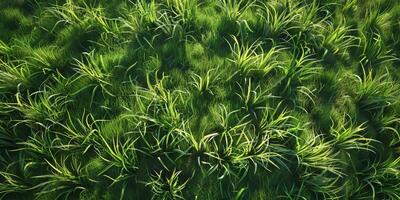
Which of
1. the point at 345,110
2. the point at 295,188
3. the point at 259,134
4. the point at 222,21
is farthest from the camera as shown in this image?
the point at 222,21

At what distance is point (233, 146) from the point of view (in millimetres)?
2031

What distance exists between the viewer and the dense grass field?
196 centimetres

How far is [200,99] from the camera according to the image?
7.25 ft

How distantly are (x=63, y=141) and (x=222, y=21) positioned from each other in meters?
1.37

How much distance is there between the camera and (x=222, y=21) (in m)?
2.55

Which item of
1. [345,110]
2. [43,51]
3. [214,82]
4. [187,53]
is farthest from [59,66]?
[345,110]

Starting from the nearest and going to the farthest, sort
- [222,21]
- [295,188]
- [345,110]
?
[295,188] → [345,110] → [222,21]

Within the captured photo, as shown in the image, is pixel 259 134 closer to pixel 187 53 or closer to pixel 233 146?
pixel 233 146

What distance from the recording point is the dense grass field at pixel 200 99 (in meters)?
1.96

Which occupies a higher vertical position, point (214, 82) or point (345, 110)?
point (214, 82)

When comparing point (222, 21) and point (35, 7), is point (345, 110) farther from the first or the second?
point (35, 7)

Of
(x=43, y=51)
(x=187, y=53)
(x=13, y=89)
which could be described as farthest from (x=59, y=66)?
(x=187, y=53)

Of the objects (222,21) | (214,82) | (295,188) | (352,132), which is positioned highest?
(222,21)

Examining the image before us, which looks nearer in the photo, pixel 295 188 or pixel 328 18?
pixel 295 188
